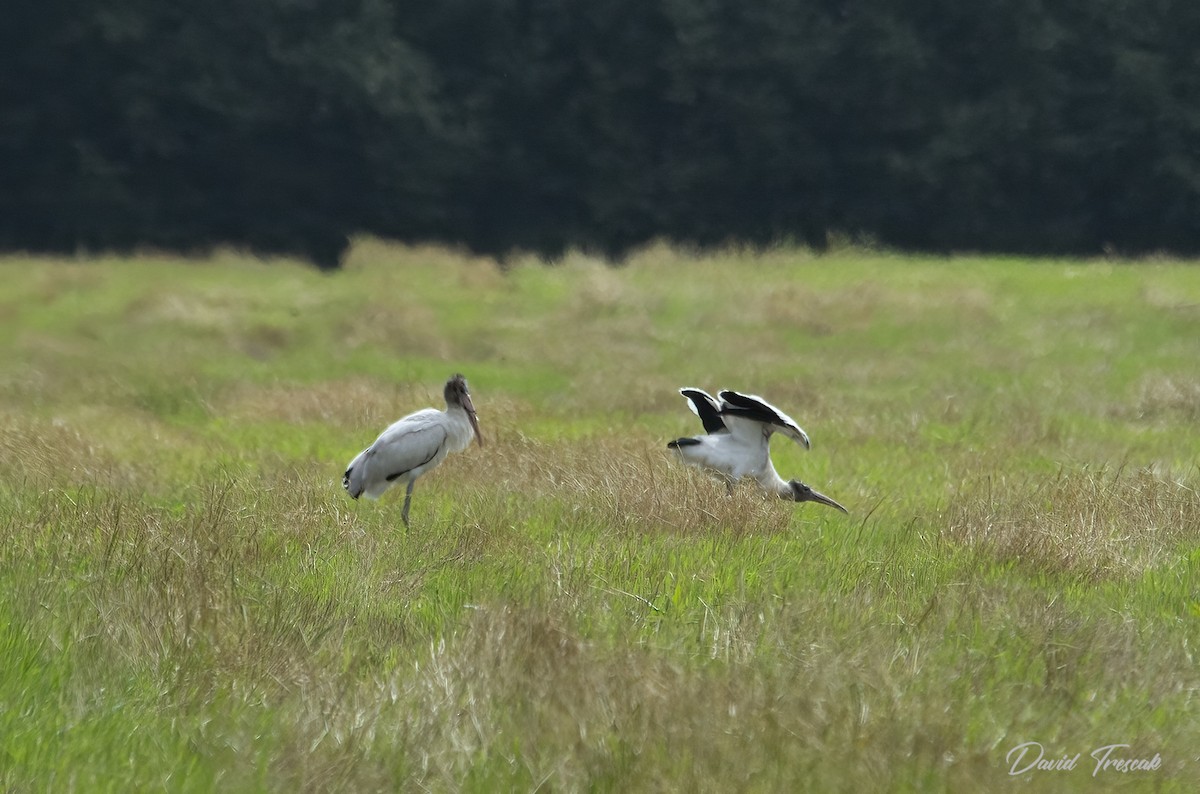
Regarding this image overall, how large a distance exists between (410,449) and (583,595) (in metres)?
2.87

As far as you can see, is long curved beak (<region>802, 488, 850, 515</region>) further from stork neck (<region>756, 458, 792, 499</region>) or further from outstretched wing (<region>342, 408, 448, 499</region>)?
outstretched wing (<region>342, 408, 448, 499</region>)

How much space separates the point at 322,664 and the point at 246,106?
32.9 metres

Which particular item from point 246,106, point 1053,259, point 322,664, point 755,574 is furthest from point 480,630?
point 246,106

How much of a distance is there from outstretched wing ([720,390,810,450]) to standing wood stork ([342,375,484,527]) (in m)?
1.50

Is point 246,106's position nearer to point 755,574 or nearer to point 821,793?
point 755,574

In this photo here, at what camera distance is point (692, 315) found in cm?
2139

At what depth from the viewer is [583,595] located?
5.59 m

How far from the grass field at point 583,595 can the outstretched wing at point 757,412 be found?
49cm
